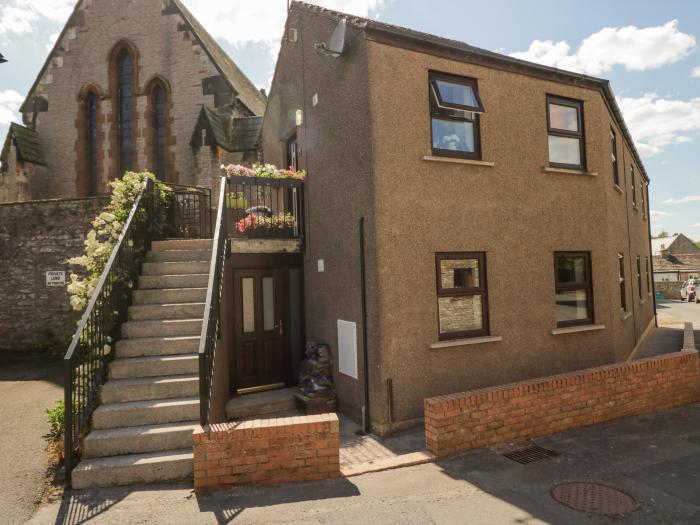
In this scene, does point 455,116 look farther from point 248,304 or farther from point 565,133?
point 248,304

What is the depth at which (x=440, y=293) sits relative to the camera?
21.6 ft

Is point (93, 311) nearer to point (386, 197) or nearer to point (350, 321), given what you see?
point (350, 321)

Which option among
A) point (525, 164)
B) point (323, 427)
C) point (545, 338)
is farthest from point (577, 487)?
point (525, 164)

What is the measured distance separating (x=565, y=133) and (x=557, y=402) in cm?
482

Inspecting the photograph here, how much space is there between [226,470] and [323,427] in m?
1.05

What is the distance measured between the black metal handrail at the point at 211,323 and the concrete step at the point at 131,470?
1.70 feet

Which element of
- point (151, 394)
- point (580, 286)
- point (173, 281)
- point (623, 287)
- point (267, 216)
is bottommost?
point (151, 394)

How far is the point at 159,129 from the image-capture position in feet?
55.7

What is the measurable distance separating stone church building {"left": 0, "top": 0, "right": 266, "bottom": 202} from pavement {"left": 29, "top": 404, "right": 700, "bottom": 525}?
13612 millimetres

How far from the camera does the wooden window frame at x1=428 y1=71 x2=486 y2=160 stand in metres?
6.72

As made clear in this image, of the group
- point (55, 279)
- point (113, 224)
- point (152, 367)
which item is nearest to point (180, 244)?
point (113, 224)

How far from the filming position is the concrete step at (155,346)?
6031 millimetres

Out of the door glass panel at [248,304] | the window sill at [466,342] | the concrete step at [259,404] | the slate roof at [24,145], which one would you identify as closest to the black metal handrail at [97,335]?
the door glass panel at [248,304]

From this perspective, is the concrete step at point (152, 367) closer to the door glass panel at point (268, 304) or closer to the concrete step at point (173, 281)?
the concrete step at point (173, 281)
